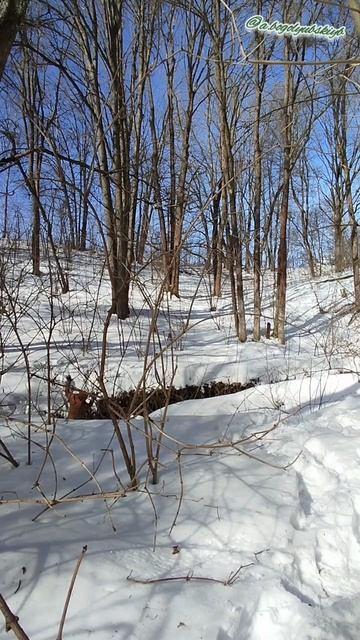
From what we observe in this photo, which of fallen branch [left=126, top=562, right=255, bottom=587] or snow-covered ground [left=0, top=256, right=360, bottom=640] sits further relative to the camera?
fallen branch [left=126, top=562, right=255, bottom=587]

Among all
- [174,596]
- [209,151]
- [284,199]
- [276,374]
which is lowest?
[276,374]

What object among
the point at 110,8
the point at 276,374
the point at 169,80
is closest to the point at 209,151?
the point at 169,80

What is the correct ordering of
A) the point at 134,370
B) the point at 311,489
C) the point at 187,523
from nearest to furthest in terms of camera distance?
the point at 187,523
the point at 311,489
the point at 134,370

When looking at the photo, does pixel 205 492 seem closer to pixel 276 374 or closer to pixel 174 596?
pixel 174 596

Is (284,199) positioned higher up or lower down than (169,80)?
lower down

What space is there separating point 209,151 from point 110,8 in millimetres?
9642

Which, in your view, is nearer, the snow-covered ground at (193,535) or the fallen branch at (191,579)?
the snow-covered ground at (193,535)

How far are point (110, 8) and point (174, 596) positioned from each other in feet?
37.4

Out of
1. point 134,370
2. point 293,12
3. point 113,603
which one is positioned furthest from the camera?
point 293,12

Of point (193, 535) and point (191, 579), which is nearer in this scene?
point (191, 579)

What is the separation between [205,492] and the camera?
93.4 inches

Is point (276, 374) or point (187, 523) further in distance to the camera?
point (276, 374)

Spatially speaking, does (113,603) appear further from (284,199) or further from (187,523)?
(284,199)

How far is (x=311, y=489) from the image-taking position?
2.57 meters
